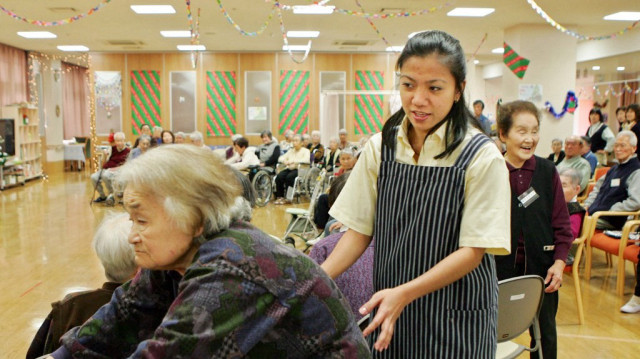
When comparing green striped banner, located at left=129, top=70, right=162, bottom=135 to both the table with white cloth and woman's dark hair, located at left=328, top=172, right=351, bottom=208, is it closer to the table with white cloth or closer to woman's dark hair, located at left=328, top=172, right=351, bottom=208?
the table with white cloth

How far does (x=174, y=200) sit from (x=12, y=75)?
1498 centimetres

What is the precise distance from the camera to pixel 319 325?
3.21 ft

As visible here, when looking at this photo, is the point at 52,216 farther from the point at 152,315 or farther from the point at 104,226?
the point at 152,315

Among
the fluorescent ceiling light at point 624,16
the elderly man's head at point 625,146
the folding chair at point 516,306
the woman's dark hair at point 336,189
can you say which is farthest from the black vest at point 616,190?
the fluorescent ceiling light at point 624,16

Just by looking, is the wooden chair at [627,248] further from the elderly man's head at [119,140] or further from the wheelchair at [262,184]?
the elderly man's head at [119,140]

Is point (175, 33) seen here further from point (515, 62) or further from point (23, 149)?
point (515, 62)

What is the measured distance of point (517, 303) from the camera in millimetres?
2113

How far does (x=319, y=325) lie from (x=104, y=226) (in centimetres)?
114

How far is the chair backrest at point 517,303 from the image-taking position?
6.76ft

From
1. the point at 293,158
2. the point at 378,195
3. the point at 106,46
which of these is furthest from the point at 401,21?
the point at 378,195

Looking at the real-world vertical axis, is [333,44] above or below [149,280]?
above

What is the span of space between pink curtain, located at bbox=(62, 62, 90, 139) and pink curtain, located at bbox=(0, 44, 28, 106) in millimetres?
2502

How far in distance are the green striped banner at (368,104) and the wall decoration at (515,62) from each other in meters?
4.73

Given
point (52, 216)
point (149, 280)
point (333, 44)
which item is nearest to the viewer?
point (149, 280)
